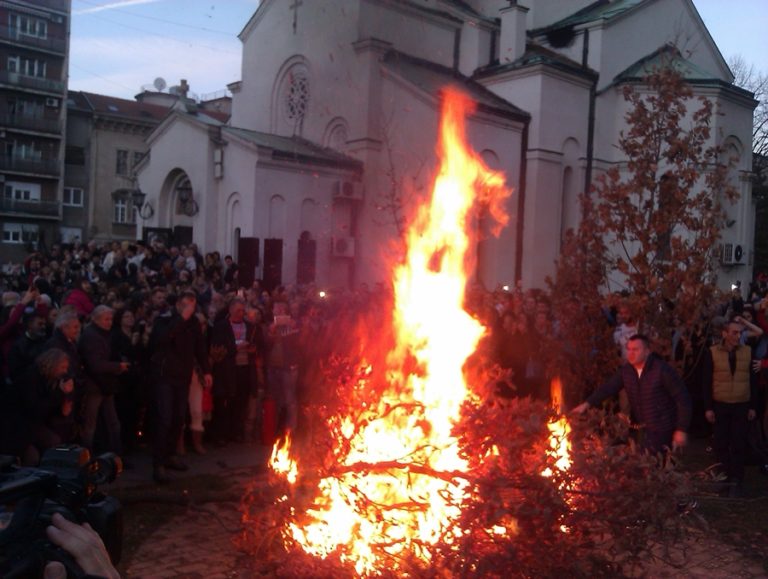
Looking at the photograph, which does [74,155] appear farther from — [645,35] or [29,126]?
[645,35]

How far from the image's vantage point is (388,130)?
25.0m

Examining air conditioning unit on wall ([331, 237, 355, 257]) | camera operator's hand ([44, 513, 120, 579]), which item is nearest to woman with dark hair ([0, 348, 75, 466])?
camera operator's hand ([44, 513, 120, 579])

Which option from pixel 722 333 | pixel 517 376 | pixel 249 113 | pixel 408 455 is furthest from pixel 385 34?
pixel 408 455

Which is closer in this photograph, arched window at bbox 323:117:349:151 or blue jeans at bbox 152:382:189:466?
blue jeans at bbox 152:382:189:466

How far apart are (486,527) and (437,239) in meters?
4.18

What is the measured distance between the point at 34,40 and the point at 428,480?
189 ft

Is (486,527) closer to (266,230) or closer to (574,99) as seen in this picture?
(266,230)

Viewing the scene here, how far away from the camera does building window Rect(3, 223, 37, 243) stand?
5212 centimetres

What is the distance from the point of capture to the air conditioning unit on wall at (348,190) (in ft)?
79.9

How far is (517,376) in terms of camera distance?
1105cm

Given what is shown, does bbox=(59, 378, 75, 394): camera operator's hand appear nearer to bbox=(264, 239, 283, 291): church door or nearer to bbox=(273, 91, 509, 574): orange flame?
bbox=(273, 91, 509, 574): orange flame

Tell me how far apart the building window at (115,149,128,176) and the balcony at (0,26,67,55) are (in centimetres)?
813

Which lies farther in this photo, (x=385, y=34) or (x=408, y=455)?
(x=385, y=34)

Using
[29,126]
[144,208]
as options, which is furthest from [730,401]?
[29,126]
